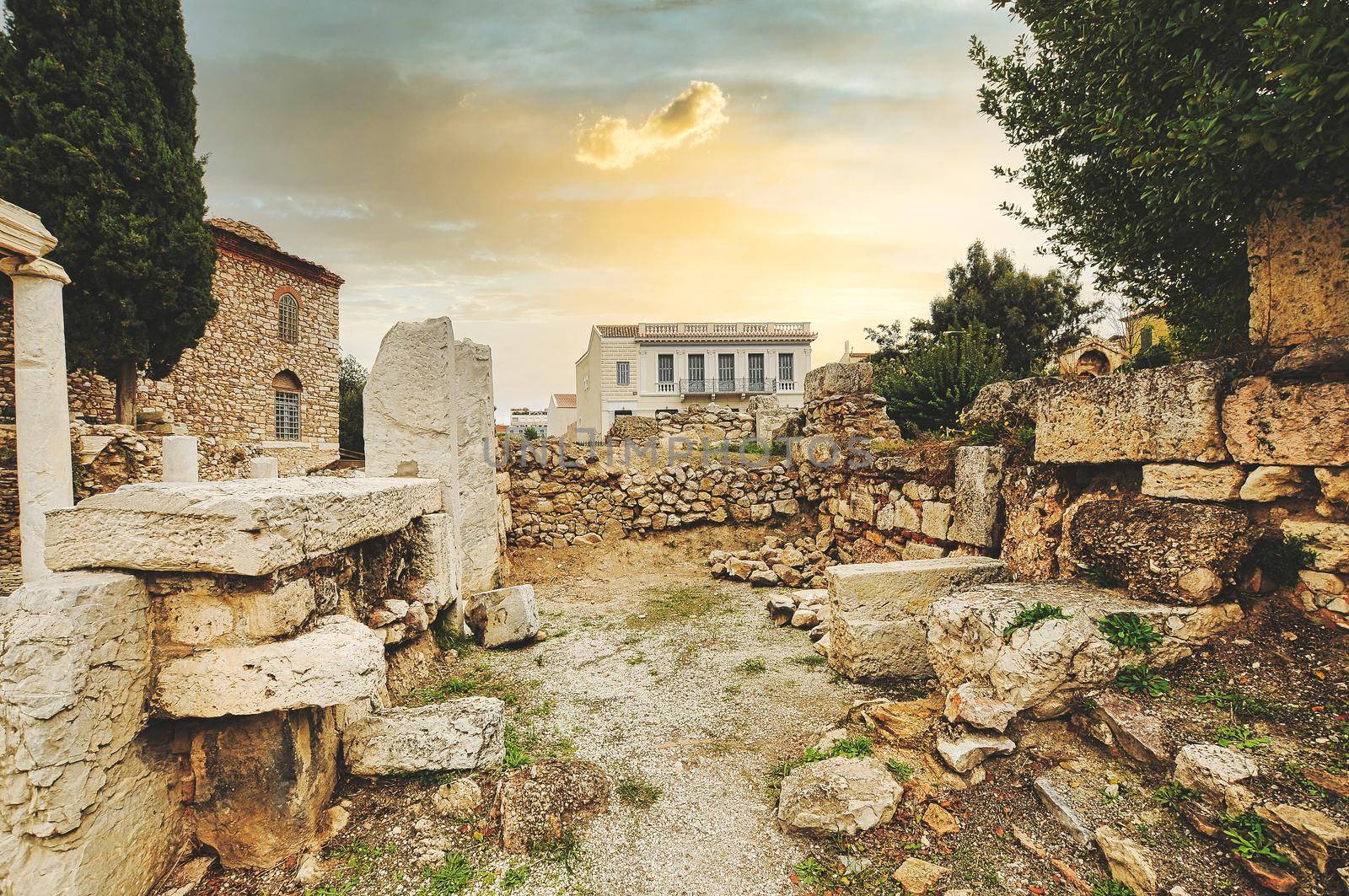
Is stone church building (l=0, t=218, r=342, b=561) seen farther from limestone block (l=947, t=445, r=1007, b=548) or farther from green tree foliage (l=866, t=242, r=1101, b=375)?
green tree foliage (l=866, t=242, r=1101, b=375)

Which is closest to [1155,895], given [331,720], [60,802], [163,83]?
[331,720]

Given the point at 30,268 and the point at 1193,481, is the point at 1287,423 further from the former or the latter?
the point at 30,268

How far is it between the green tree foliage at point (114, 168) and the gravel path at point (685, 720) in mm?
12363

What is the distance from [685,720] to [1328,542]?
356 centimetres

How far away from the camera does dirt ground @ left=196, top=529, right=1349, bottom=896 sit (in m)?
2.22

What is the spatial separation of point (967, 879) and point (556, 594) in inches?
221

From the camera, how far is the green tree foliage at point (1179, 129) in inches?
93.7

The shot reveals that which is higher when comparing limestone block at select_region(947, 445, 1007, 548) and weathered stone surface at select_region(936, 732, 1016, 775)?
limestone block at select_region(947, 445, 1007, 548)

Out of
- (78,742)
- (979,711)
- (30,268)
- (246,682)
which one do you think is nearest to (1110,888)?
(979,711)

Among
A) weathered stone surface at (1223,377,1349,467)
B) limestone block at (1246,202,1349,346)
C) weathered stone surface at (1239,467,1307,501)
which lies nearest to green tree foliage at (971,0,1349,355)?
limestone block at (1246,202,1349,346)

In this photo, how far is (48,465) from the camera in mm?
6301

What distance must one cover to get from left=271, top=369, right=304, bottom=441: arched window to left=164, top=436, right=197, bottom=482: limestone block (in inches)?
722

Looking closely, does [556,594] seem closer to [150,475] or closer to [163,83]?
[150,475]

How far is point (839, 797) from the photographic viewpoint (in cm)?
266
